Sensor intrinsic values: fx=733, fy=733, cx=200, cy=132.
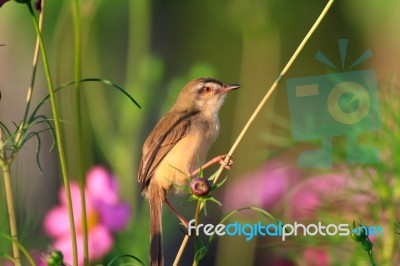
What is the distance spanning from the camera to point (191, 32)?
71.8 inches

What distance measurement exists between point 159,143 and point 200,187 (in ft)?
2.05

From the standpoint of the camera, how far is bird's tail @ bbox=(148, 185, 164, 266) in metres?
1.33

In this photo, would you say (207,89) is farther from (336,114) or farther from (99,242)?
(99,242)

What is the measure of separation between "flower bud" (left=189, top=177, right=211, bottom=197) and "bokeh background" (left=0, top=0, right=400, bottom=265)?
0.49 metres

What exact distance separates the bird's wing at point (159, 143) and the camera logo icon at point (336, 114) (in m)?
0.27

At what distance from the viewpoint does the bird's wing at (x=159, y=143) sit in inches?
64.4

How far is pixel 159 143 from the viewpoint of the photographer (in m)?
1.65

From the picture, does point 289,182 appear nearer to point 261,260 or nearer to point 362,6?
point 261,260

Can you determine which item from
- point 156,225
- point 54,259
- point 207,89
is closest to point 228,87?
point 207,89

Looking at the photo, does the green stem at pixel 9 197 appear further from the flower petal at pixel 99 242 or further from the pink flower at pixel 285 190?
the pink flower at pixel 285 190

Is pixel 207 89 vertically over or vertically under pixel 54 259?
over

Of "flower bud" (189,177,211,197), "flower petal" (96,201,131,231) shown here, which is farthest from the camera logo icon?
"flower bud" (189,177,211,197)

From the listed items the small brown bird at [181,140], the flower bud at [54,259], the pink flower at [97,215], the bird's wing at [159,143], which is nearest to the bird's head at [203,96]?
the small brown bird at [181,140]

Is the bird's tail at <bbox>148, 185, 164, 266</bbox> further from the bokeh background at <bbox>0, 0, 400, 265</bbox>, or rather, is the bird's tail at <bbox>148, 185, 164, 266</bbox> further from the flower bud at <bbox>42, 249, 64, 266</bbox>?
the flower bud at <bbox>42, 249, 64, 266</bbox>
